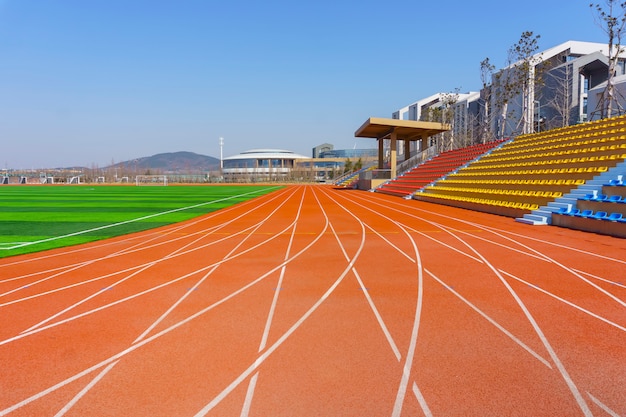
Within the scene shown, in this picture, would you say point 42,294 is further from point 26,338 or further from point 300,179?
point 300,179

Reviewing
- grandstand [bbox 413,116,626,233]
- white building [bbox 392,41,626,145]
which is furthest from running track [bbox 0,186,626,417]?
white building [bbox 392,41,626,145]

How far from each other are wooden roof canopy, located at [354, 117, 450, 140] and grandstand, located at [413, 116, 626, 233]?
8.92 meters

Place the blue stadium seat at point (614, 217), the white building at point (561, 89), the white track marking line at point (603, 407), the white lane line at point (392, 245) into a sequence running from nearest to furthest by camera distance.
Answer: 1. the white track marking line at point (603, 407)
2. the white lane line at point (392, 245)
3. the blue stadium seat at point (614, 217)
4. the white building at point (561, 89)

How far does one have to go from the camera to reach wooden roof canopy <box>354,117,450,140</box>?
31422 mm

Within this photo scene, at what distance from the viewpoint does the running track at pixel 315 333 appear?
284 cm

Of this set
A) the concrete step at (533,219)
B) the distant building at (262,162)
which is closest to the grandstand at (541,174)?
the concrete step at (533,219)

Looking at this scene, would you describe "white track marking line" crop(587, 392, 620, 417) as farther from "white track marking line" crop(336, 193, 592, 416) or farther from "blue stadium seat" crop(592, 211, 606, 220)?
"blue stadium seat" crop(592, 211, 606, 220)

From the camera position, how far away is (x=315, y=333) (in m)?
4.04

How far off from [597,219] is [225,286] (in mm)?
10911

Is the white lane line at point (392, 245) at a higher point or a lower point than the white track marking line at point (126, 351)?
higher

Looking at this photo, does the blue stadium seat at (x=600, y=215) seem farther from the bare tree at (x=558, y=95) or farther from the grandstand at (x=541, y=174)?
the bare tree at (x=558, y=95)

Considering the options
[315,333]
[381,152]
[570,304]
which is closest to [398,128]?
[381,152]

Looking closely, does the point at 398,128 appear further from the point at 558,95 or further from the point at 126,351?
the point at 126,351

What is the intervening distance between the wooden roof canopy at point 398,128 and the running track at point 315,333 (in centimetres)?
2473
